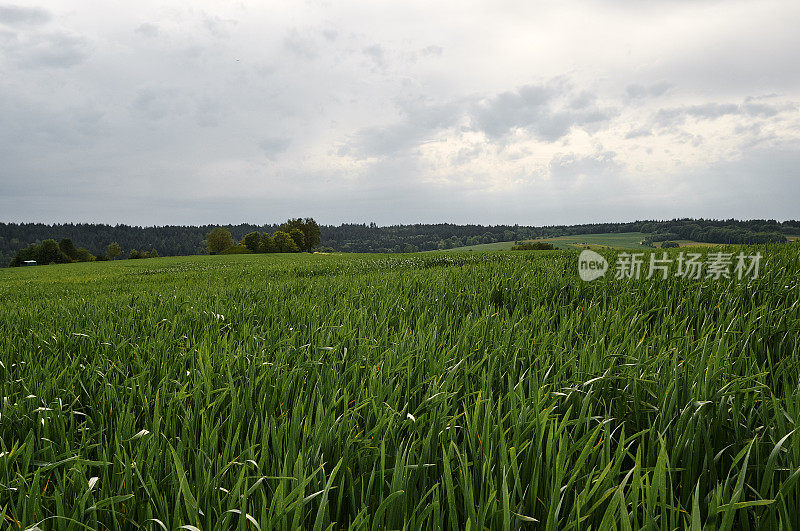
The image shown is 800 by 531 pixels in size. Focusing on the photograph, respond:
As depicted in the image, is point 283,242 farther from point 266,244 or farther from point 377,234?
point 377,234

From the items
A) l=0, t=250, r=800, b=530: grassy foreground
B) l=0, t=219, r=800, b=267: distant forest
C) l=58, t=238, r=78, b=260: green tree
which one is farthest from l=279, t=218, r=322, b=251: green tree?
l=0, t=250, r=800, b=530: grassy foreground

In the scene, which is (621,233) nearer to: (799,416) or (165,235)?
(799,416)

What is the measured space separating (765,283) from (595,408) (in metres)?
3.76

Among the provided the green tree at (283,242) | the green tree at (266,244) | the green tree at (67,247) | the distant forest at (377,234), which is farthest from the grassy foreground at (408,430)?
the green tree at (67,247)

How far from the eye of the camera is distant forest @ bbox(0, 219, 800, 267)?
58.1 m

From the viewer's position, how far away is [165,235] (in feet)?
517

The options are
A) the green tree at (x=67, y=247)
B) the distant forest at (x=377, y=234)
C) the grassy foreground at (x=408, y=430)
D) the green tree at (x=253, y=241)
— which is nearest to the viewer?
the grassy foreground at (x=408, y=430)

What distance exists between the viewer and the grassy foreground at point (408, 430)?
958mm

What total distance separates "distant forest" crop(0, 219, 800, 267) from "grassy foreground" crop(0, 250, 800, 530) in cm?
5307

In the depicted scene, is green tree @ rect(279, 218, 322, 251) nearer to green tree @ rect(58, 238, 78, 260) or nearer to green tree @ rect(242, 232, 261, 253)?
green tree @ rect(242, 232, 261, 253)

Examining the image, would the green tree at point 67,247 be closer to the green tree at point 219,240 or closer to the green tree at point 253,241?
the green tree at point 219,240

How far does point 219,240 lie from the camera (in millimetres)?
93875

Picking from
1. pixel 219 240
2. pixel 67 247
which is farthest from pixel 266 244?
pixel 67 247

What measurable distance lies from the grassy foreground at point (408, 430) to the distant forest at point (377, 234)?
53070 millimetres
